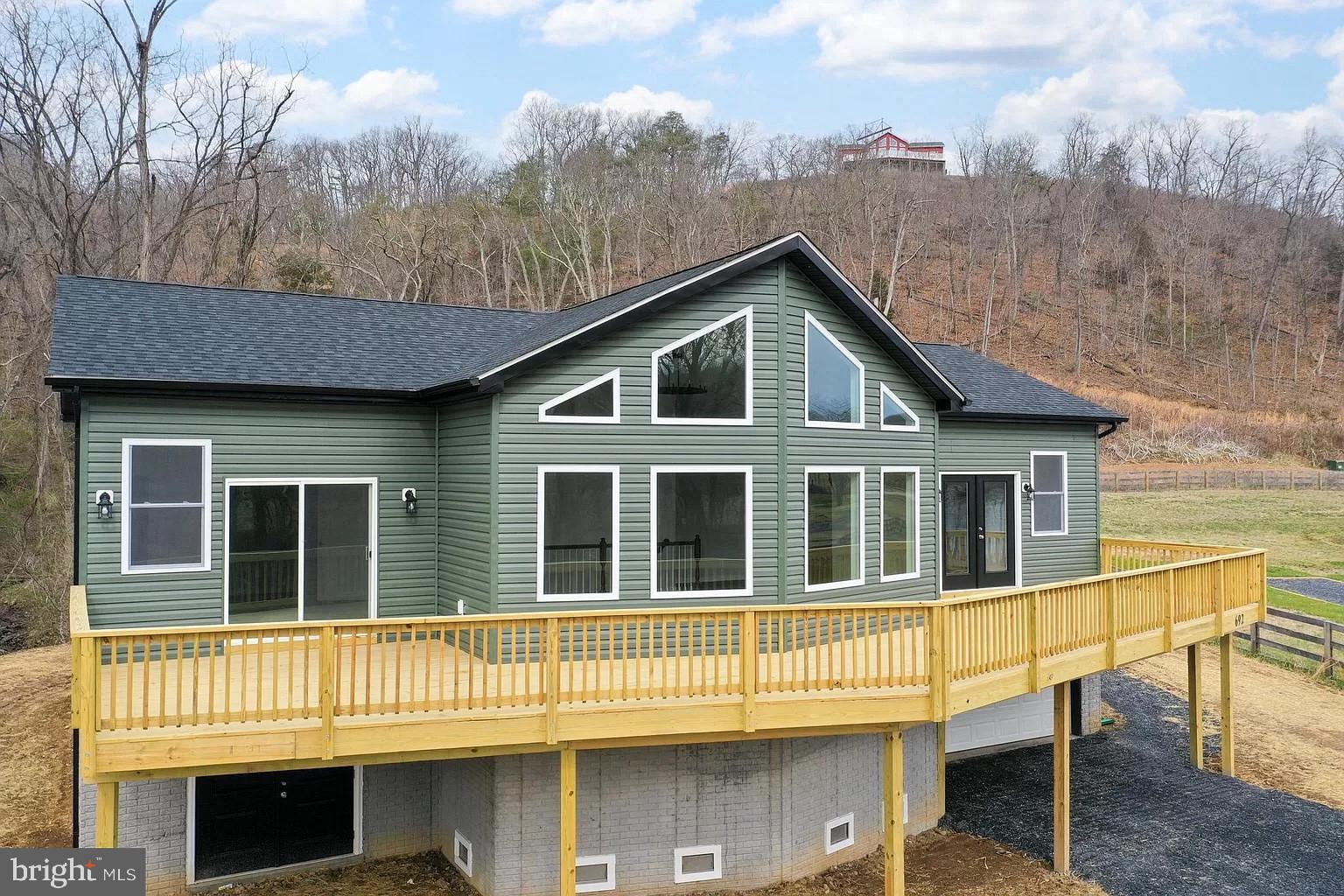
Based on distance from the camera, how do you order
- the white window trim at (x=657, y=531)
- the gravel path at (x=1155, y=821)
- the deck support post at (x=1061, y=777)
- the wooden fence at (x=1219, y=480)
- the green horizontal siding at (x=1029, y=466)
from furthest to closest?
the wooden fence at (x=1219, y=480)
the green horizontal siding at (x=1029, y=466)
the deck support post at (x=1061, y=777)
the gravel path at (x=1155, y=821)
the white window trim at (x=657, y=531)

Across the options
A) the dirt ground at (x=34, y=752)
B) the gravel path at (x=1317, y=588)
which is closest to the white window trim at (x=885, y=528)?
the dirt ground at (x=34, y=752)

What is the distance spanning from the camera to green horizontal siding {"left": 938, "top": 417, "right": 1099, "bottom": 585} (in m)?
13.1

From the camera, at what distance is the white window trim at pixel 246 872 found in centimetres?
908

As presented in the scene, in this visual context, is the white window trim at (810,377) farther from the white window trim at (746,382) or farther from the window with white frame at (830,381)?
the white window trim at (746,382)

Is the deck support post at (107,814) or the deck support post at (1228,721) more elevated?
the deck support post at (107,814)

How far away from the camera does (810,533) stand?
9773 mm

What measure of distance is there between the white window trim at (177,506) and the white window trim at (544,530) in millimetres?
3444

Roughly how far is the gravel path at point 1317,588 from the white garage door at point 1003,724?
11.9 m

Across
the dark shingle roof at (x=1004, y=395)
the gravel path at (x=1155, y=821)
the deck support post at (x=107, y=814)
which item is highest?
the dark shingle roof at (x=1004, y=395)

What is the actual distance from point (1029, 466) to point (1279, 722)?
6386 mm

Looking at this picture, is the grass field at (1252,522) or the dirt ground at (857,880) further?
the grass field at (1252,522)

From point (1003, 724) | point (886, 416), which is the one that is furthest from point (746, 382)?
point (1003, 724)

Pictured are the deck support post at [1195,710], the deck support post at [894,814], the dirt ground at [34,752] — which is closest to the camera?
the deck support post at [894,814]

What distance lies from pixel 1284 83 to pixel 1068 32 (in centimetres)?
1501
